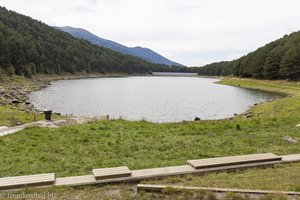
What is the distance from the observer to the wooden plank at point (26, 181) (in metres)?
7.31

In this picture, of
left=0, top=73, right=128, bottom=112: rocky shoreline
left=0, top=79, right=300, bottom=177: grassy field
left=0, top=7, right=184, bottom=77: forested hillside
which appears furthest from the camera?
left=0, top=7, right=184, bottom=77: forested hillside

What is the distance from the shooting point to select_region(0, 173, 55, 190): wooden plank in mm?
7312

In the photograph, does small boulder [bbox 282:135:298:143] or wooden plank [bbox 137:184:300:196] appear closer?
wooden plank [bbox 137:184:300:196]

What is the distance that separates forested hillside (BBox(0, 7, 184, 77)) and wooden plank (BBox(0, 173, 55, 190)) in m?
84.6

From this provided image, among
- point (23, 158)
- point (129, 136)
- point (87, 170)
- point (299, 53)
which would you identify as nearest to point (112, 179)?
point (87, 170)

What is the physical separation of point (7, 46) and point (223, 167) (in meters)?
102

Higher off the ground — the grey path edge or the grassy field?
the grey path edge

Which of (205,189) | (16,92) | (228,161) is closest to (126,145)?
(228,161)

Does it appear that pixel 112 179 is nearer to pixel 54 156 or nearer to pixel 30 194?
pixel 30 194

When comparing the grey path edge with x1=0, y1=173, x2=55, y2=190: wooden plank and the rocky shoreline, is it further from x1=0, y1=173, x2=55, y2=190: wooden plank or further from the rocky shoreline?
the rocky shoreline

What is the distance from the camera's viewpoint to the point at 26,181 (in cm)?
755

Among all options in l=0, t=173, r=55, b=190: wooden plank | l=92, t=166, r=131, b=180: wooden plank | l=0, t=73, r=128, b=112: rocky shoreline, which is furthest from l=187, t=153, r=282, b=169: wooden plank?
l=0, t=73, r=128, b=112: rocky shoreline

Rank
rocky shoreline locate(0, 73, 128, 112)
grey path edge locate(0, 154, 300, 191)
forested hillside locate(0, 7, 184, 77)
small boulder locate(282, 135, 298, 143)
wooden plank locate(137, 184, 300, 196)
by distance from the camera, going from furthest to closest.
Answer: forested hillside locate(0, 7, 184, 77) < rocky shoreline locate(0, 73, 128, 112) < small boulder locate(282, 135, 298, 143) < grey path edge locate(0, 154, 300, 191) < wooden plank locate(137, 184, 300, 196)

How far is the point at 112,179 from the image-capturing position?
7.91 m
